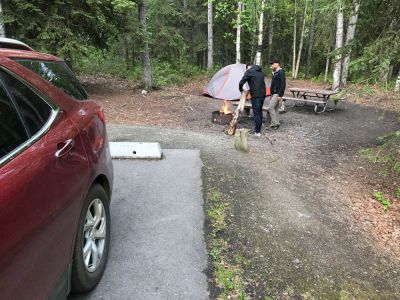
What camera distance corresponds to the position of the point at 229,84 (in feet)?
49.0

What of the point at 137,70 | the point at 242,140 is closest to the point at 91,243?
the point at 242,140

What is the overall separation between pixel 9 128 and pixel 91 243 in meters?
1.32

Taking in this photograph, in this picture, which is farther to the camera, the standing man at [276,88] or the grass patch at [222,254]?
the standing man at [276,88]

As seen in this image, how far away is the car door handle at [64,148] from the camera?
8.02 feet

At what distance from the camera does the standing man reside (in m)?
10.1

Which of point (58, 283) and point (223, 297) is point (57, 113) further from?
point (223, 297)

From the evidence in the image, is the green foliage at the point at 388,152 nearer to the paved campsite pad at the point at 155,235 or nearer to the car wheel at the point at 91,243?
the paved campsite pad at the point at 155,235

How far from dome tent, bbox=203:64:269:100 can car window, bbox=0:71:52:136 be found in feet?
41.1

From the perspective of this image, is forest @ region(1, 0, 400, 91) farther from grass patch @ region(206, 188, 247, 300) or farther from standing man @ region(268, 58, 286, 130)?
grass patch @ region(206, 188, 247, 300)

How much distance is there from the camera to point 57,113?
2.79 m

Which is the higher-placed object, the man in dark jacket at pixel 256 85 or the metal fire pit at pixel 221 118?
the man in dark jacket at pixel 256 85

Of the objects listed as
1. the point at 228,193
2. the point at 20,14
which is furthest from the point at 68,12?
the point at 228,193

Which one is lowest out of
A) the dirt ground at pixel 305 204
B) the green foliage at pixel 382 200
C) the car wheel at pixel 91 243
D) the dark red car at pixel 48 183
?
the green foliage at pixel 382 200

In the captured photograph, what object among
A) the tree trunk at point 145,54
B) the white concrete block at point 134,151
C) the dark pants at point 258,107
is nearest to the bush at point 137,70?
the tree trunk at point 145,54
